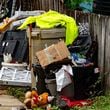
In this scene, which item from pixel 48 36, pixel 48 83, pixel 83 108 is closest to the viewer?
pixel 83 108

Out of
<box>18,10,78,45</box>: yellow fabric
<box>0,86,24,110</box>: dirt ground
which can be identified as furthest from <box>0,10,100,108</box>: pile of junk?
<box>0,86,24,110</box>: dirt ground

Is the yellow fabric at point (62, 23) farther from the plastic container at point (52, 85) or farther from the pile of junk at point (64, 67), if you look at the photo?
the plastic container at point (52, 85)

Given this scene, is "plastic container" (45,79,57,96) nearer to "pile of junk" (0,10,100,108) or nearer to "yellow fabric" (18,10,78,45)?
"pile of junk" (0,10,100,108)

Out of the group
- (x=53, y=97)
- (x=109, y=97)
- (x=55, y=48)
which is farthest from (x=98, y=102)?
(x=55, y=48)

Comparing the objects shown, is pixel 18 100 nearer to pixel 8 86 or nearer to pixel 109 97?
pixel 8 86

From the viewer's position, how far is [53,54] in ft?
28.8

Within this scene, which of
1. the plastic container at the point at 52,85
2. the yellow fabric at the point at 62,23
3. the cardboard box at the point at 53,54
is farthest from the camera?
the yellow fabric at the point at 62,23

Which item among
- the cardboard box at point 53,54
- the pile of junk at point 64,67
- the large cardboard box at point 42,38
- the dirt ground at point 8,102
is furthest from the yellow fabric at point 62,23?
the dirt ground at point 8,102

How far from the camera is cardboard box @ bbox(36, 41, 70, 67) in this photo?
28.6 feet

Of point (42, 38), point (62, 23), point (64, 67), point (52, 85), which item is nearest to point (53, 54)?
point (64, 67)

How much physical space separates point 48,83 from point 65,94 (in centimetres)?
37

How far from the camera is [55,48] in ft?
29.0

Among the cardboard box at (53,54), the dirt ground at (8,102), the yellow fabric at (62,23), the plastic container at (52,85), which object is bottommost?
the dirt ground at (8,102)

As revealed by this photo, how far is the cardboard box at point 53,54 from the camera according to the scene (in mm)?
8711
